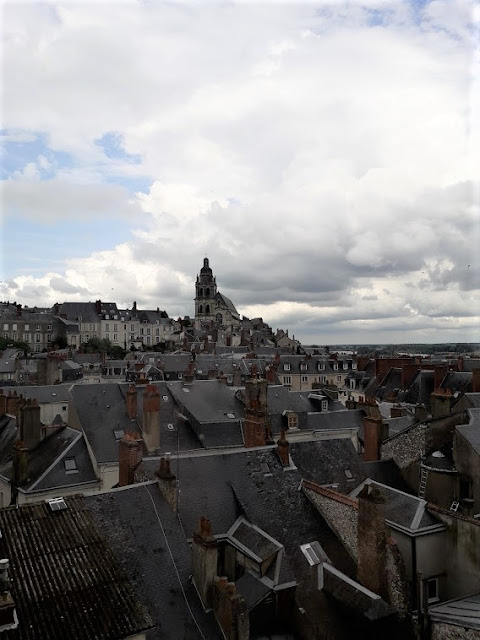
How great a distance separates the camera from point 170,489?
571 inches

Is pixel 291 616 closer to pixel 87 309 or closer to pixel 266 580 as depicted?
pixel 266 580

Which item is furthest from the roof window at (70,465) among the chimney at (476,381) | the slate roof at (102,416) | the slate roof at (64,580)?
the chimney at (476,381)

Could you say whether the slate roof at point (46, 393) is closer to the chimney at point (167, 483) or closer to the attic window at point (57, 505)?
the chimney at point (167, 483)

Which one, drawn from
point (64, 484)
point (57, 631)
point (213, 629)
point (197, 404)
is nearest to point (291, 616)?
point (213, 629)

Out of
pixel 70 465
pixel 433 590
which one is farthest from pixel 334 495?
pixel 70 465

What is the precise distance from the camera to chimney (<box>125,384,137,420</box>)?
28.5m

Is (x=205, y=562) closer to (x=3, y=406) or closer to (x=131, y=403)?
(x=131, y=403)

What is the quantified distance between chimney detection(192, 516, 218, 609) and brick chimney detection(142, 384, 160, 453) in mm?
14015

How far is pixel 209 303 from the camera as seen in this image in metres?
142

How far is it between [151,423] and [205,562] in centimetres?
1467

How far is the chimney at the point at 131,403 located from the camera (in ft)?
93.4

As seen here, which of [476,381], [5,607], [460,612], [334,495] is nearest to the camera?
[5,607]

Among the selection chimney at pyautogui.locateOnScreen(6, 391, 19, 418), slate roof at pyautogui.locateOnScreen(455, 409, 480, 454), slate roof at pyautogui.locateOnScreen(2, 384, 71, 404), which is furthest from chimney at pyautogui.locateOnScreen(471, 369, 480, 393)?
slate roof at pyautogui.locateOnScreen(2, 384, 71, 404)

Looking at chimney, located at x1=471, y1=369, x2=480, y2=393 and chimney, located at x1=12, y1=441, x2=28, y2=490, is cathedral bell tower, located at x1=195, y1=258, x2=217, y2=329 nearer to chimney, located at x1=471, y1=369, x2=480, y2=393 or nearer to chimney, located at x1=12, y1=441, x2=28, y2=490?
chimney, located at x1=471, y1=369, x2=480, y2=393
